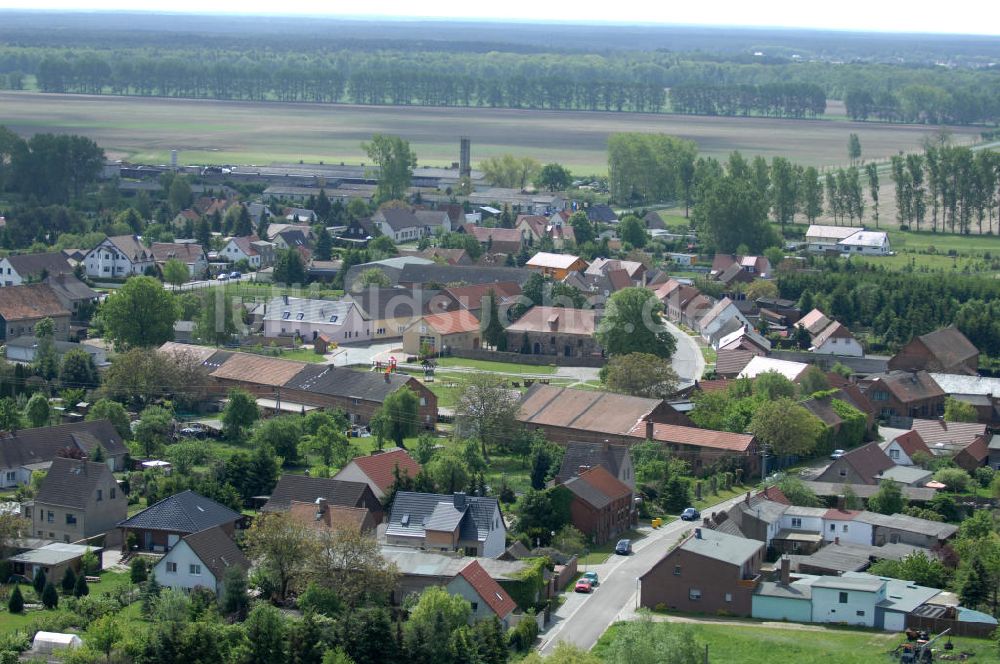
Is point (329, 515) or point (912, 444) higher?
point (329, 515)

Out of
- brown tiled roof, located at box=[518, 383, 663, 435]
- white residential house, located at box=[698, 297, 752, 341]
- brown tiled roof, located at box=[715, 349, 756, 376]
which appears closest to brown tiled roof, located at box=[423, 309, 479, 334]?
white residential house, located at box=[698, 297, 752, 341]

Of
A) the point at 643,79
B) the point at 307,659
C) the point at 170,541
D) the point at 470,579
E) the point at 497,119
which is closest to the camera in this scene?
the point at 307,659

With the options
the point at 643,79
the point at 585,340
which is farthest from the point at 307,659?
the point at 643,79

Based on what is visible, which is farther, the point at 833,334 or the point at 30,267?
the point at 30,267

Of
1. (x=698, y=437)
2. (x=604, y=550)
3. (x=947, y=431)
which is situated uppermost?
(x=698, y=437)

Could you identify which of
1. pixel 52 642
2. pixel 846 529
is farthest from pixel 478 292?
pixel 52 642

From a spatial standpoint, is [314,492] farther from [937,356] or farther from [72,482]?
[937,356]

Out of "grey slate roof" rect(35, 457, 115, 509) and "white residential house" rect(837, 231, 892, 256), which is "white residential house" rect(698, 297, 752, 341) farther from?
"grey slate roof" rect(35, 457, 115, 509)

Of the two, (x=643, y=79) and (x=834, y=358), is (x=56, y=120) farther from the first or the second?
(x=834, y=358)
